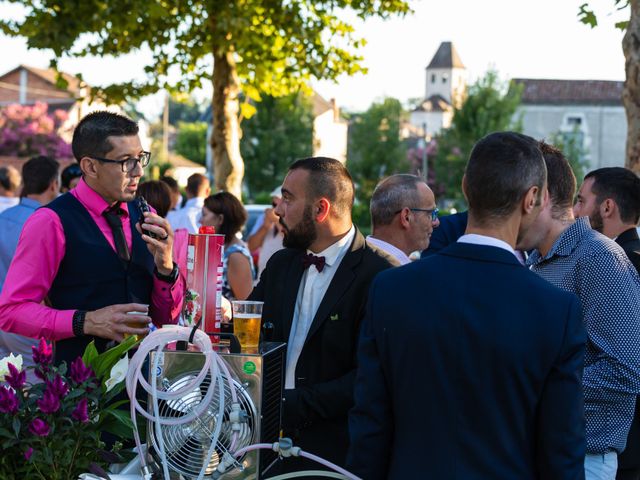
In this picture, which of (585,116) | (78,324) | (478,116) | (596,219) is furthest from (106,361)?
(585,116)

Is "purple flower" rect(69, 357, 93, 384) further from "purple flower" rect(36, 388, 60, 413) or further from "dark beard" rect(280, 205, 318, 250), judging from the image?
"dark beard" rect(280, 205, 318, 250)

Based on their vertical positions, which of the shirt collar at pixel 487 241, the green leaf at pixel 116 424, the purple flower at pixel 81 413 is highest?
the shirt collar at pixel 487 241

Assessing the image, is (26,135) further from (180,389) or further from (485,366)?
(485,366)

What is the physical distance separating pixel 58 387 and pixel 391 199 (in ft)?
10.3

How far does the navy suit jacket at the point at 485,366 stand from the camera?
254cm

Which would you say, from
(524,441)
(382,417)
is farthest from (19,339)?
(524,441)

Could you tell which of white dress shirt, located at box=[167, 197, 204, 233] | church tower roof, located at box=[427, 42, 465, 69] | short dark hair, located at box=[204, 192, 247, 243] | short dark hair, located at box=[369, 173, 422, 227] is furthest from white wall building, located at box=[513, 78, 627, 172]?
short dark hair, located at box=[369, 173, 422, 227]

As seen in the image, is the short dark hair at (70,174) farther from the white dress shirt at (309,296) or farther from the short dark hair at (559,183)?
the short dark hair at (559,183)

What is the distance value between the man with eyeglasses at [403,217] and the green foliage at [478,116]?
3889 cm

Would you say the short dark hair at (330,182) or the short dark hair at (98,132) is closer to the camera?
the short dark hair at (330,182)

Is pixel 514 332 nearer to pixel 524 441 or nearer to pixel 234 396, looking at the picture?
pixel 524 441

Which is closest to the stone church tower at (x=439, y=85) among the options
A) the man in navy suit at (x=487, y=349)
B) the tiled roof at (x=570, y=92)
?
the tiled roof at (x=570, y=92)

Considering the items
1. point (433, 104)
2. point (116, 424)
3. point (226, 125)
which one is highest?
point (433, 104)

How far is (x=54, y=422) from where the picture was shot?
2809mm
